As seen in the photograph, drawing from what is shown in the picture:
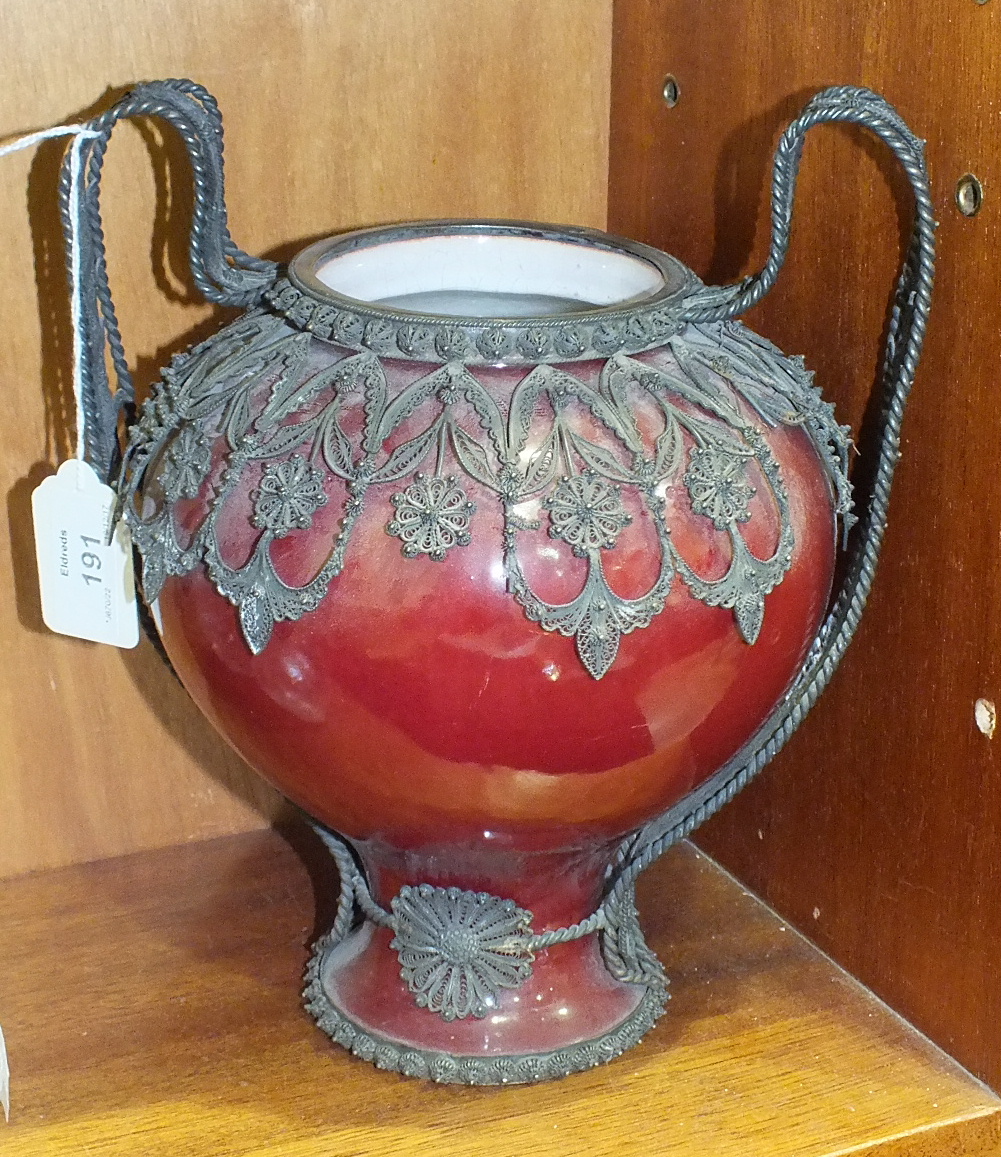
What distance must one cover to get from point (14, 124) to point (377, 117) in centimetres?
25

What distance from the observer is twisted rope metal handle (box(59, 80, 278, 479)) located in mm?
930

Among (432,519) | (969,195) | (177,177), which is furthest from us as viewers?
(177,177)

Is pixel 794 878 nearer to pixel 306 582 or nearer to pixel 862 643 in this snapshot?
pixel 862 643

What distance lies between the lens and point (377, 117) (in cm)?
117

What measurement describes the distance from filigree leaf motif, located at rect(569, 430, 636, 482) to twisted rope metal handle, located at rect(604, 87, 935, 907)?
0.42 ft

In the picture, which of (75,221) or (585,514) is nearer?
(585,514)

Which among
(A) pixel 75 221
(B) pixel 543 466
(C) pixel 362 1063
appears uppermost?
(A) pixel 75 221

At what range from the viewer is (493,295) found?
1.04m

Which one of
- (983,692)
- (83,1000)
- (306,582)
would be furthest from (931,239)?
(83,1000)

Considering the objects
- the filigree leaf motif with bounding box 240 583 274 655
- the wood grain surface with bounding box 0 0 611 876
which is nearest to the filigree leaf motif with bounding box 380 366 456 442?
the filigree leaf motif with bounding box 240 583 274 655

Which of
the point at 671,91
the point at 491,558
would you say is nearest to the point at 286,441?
the point at 491,558

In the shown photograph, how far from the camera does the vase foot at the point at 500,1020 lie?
1.02m

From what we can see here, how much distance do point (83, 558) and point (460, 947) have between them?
1.10ft

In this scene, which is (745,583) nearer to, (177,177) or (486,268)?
(486,268)
